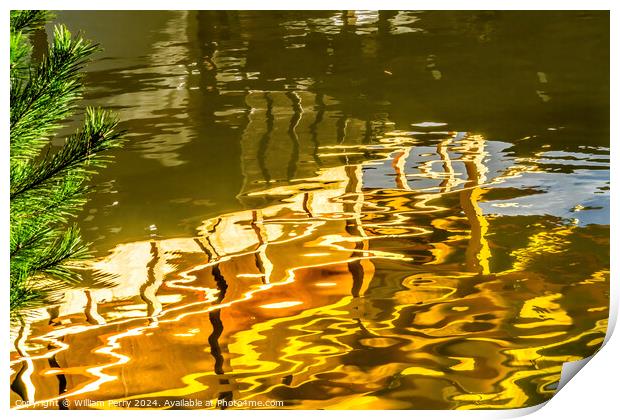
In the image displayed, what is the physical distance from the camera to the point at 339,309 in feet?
6.56

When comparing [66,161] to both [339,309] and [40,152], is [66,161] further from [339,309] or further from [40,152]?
[339,309]

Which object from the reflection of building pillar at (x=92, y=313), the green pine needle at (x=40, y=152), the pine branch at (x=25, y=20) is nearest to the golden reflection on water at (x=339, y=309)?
the reflection of building pillar at (x=92, y=313)

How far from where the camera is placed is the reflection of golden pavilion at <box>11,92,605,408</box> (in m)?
1.95

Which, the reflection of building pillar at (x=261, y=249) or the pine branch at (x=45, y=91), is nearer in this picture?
the pine branch at (x=45, y=91)

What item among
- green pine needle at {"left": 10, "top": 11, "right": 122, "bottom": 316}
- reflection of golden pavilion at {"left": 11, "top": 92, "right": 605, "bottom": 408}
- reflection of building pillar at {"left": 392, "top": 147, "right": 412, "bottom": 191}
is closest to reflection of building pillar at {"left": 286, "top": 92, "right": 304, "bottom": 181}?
reflection of golden pavilion at {"left": 11, "top": 92, "right": 605, "bottom": 408}

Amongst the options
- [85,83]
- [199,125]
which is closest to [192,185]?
[199,125]

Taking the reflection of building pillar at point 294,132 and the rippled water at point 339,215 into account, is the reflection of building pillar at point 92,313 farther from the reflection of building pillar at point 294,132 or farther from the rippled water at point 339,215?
the reflection of building pillar at point 294,132

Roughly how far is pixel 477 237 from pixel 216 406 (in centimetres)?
82

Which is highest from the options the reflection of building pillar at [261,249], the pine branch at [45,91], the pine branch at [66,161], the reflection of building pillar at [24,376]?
the pine branch at [45,91]

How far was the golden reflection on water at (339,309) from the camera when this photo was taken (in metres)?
1.94

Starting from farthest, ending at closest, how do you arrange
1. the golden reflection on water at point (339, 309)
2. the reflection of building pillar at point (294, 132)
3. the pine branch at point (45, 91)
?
1. the reflection of building pillar at point (294, 132)
2. the golden reflection on water at point (339, 309)
3. the pine branch at point (45, 91)

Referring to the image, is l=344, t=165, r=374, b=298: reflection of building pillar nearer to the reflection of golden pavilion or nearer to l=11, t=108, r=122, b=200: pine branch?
the reflection of golden pavilion

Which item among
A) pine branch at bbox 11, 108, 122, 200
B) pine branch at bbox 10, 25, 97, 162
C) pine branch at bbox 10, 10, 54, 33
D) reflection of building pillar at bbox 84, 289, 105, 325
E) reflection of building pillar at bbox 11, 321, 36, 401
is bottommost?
reflection of building pillar at bbox 11, 321, 36, 401

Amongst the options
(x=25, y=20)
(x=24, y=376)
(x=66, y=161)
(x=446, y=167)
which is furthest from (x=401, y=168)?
(x=24, y=376)
